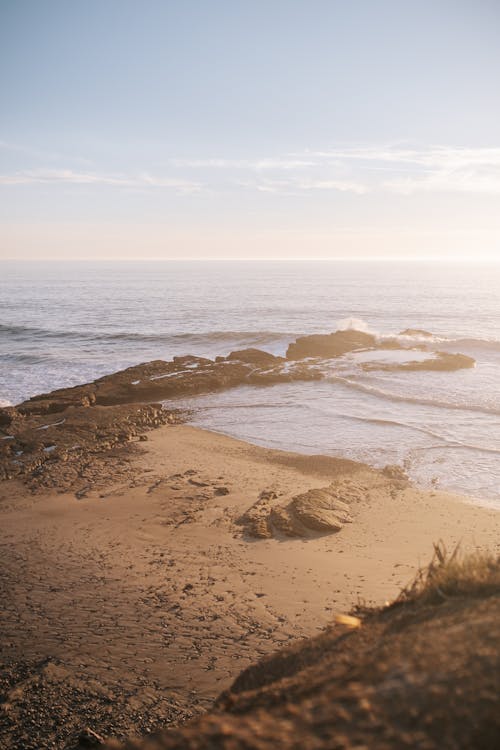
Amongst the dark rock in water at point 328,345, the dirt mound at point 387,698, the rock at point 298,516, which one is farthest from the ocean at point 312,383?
the dirt mound at point 387,698

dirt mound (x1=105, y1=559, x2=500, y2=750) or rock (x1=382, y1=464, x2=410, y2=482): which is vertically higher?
dirt mound (x1=105, y1=559, x2=500, y2=750)

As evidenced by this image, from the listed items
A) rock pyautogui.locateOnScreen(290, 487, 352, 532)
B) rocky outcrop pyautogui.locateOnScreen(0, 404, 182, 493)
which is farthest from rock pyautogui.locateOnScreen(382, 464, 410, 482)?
rocky outcrop pyautogui.locateOnScreen(0, 404, 182, 493)

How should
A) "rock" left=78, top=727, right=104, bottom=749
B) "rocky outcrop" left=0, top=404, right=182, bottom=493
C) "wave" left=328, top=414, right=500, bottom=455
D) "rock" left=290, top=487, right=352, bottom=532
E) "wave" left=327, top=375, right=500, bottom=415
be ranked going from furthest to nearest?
"wave" left=327, top=375, right=500, bottom=415 → "wave" left=328, top=414, right=500, bottom=455 → "rocky outcrop" left=0, top=404, right=182, bottom=493 → "rock" left=290, top=487, right=352, bottom=532 → "rock" left=78, top=727, right=104, bottom=749

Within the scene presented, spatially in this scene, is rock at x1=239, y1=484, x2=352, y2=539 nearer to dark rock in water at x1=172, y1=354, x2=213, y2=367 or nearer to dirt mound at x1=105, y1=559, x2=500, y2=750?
dirt mound at x1=105, y1=559, x2=500, y2=750

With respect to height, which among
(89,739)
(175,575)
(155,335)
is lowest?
(175,575)

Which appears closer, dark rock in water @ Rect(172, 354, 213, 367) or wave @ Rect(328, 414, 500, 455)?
wave @ Rect(328, 414, 500, 455)

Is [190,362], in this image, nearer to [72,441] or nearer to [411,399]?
[411,399]

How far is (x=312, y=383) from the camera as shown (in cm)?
2261

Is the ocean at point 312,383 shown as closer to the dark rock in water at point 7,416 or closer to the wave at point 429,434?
the wave at point 429,434

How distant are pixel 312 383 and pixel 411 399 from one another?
15.2ft

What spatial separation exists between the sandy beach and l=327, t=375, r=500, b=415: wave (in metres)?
7.25

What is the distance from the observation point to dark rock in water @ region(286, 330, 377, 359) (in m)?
29.2

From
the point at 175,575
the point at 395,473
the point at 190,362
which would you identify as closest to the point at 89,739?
the point at 175,575

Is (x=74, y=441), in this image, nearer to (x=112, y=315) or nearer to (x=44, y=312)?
(x=112, y=315)
